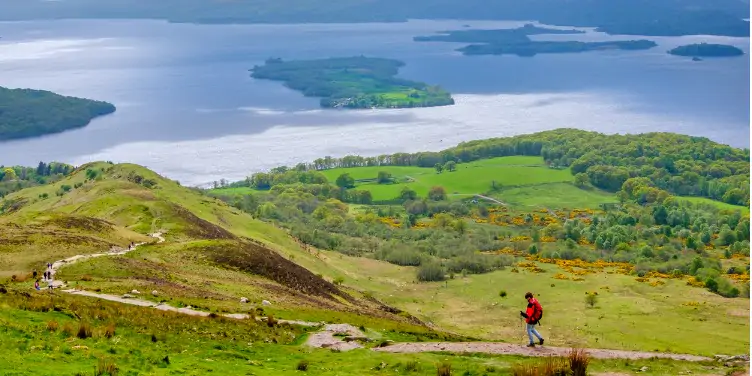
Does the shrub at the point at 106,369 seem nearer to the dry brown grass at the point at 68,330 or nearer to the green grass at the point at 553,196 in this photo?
the dry brown grass at the point at 68,330

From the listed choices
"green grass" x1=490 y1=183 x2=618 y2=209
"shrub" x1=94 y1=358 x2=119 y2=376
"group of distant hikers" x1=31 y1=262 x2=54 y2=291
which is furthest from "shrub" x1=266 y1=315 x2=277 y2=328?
"green grass" x1=490 y1=183 x2=618 y2=209

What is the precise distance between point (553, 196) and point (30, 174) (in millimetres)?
84608

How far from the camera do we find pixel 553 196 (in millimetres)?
139500

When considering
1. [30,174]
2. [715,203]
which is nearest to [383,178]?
[715,203]

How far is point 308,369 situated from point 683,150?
513 ft

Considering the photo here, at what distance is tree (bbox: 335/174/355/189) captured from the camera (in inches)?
5655

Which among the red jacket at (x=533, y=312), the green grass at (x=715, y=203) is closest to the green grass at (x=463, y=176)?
the green grass at (x=715, y=203)

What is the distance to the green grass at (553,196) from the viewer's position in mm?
133250

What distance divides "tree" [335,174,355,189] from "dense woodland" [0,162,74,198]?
4170 centimetres

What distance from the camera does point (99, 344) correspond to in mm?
20641

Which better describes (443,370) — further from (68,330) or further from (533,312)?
(68,330)

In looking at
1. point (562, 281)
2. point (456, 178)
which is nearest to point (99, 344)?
point (562, 281)

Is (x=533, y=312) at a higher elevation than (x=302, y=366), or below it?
higher

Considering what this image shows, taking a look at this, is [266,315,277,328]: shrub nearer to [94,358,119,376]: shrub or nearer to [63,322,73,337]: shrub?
[63,322,73,337]: shrub
